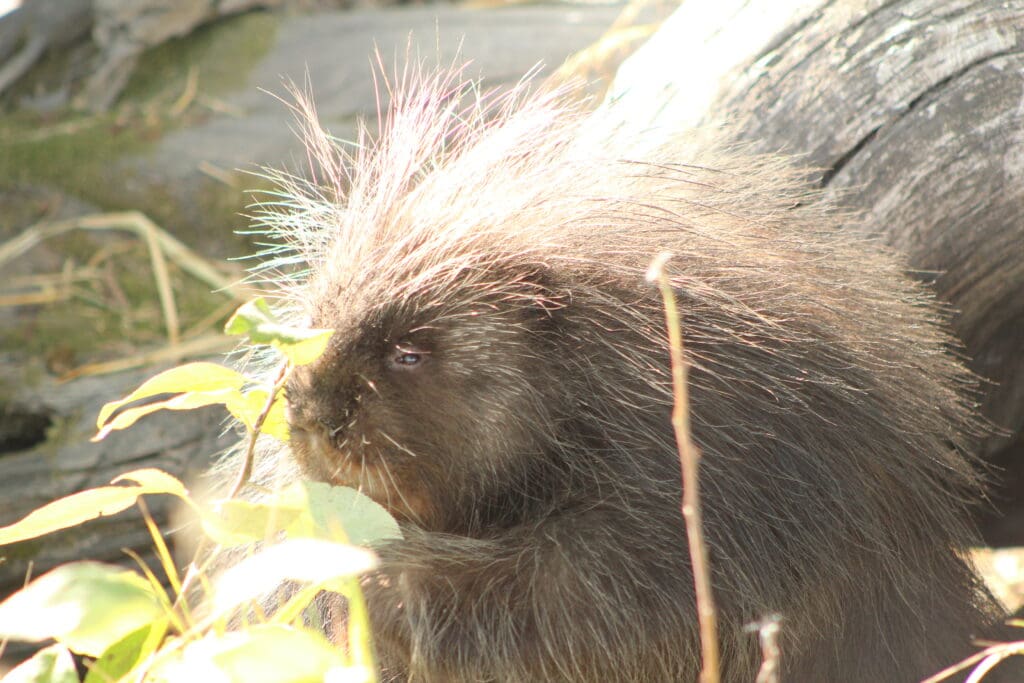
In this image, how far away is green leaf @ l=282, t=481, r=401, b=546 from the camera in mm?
1471

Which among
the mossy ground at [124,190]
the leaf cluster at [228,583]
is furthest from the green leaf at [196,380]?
the mossy ground at [124,190]

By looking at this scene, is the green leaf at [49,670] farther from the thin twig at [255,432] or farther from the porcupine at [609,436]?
the porcupine at [609,436]

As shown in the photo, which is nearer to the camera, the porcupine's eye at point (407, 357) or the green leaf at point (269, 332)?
the green leaf at point (269, 332)

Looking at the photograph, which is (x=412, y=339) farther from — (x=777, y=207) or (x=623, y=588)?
(x=777, y=207)

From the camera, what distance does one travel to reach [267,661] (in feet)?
3.84

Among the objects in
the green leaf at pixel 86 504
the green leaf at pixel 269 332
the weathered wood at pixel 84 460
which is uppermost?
the green leaf at pixel 269 332

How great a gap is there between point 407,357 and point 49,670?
0.73m

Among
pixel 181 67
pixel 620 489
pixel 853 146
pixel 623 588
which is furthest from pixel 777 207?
pixel 181 67

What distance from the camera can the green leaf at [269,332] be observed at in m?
1.42

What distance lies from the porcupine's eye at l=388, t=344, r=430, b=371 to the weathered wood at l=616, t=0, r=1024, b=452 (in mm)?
1032

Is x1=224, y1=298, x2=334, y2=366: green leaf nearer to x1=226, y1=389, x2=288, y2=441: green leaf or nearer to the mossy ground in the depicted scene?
x1=226, y1=389, x2=288, y2=441: green leaf

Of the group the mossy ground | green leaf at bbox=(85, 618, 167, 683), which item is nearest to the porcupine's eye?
green leaf at bbox=(85, 618, 167, 683)

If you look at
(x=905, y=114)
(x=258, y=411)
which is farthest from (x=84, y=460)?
(x=905, y=114)

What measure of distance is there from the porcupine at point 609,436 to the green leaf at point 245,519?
0.41m
